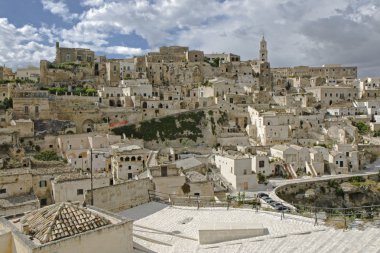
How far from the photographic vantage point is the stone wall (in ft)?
51.4

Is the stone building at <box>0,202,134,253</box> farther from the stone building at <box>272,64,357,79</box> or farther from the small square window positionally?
the stone building at <box>272,64,357,79</box>

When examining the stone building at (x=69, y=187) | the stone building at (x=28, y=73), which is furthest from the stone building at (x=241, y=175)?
the stone building at (x=28, y=73)

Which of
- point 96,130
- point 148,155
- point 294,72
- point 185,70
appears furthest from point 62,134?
point 294,72

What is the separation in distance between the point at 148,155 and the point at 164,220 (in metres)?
21.2

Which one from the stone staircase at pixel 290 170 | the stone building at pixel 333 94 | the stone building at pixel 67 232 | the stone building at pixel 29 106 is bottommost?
the stone staircase at pixel 290 170

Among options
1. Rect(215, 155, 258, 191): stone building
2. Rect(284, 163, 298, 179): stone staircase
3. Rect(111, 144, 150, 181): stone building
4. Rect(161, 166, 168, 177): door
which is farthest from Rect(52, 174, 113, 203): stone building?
Rect(284, 163, 298, 179): stone staircase

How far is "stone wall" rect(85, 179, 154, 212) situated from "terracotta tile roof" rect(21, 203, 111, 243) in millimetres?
4451

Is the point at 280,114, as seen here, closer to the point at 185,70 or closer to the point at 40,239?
the point at 185,70

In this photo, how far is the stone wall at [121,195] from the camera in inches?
617

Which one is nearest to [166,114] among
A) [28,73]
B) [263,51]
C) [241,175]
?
[241,175]

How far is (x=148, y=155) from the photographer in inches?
1393

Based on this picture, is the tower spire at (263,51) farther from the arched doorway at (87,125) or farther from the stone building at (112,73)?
the arched doorway at (87,125)

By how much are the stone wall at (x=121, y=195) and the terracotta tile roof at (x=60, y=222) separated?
4.45 metres

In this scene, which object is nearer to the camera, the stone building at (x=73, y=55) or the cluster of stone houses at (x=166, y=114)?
the cluster of stone houses at (x=166, y=114)
